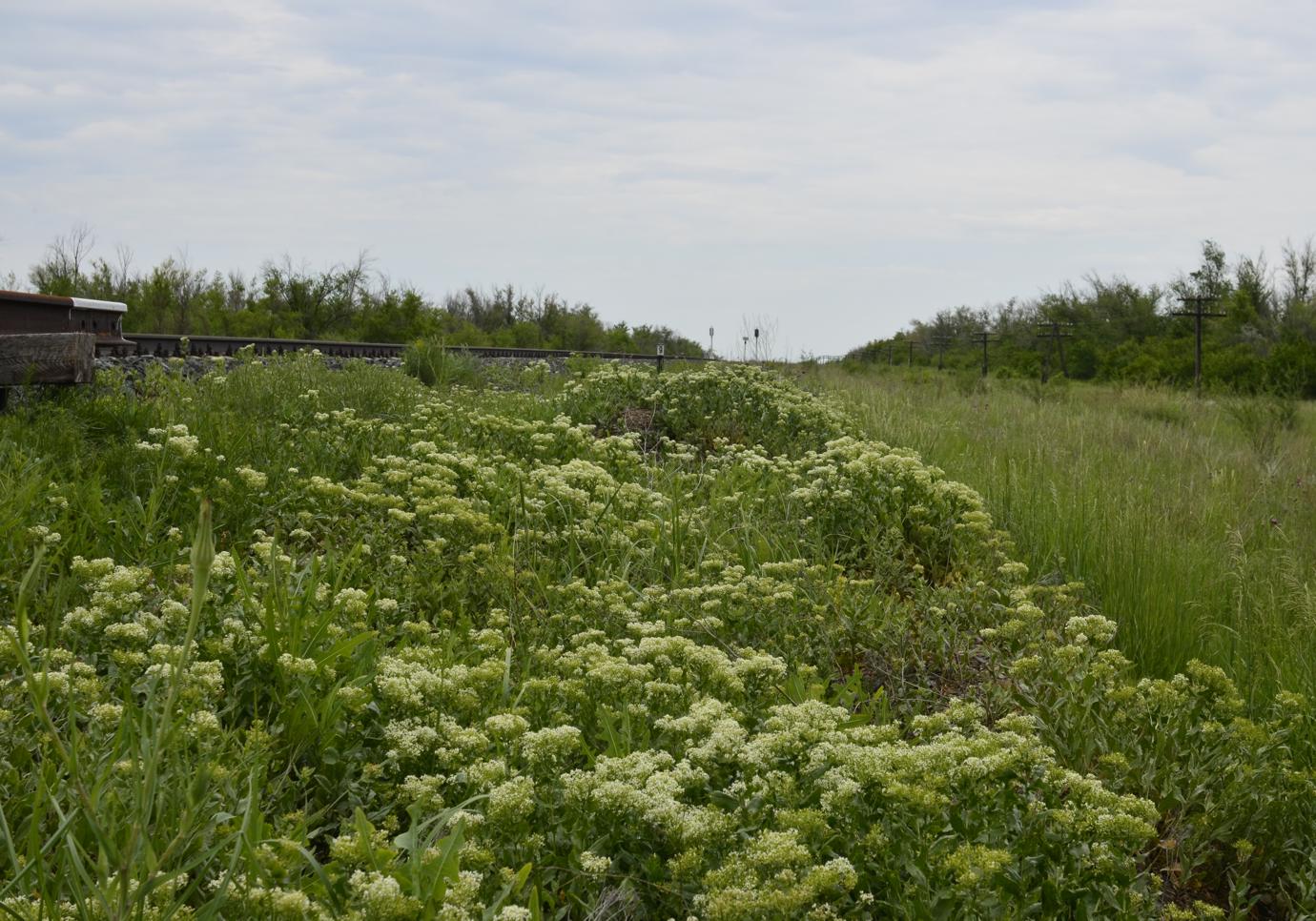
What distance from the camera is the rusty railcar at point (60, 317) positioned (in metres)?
9.02

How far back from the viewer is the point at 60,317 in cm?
1002

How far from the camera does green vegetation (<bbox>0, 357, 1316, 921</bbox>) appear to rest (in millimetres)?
2346

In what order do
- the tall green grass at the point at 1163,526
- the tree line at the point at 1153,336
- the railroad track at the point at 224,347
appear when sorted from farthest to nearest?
1. the tree line at the point at 1153,336
2. the railroad track at the point at 224,347
3. the tall green grass at the point at 1163,526

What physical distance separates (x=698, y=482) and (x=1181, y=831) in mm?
4713

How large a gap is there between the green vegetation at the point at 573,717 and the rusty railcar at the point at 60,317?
9.19 ft

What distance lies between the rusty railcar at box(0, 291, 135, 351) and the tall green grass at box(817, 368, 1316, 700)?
7524mm

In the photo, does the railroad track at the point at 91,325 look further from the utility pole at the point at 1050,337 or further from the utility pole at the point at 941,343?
the utility pole at the point at 941,343

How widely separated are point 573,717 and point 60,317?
876 cm

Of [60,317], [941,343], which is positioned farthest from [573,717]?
[941,343]

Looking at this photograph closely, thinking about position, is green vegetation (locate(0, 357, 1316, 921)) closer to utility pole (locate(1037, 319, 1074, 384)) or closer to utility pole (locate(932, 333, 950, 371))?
utility pole (locate(1037, 319, 1074, 384))

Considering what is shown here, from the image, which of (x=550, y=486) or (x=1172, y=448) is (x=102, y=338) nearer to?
(x=550, y=486)

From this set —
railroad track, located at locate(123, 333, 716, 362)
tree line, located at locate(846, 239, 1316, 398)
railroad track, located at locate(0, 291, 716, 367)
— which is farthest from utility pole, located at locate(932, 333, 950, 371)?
railroad track, located at locate(0, 291, 716, 367)

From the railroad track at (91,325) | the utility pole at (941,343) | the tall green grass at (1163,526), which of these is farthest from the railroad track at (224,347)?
the utility pole at (941,343)

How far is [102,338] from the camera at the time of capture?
37.7 ft
